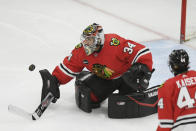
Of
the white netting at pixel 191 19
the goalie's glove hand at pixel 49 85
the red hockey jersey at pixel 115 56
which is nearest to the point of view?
the red hockey jersey at pixel 115 56

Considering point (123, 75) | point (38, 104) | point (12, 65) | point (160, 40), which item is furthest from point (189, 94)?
point (160, 40)

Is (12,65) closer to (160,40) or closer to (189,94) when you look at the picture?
(160,40)

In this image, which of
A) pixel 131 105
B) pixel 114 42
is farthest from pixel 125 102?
pixel 114 42

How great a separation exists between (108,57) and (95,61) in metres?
0.13

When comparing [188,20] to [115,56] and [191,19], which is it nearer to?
[191,19]

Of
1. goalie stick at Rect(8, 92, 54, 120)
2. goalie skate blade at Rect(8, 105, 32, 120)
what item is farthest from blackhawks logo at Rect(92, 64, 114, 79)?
goalie skate blade at Rect(8, 105, 32, 120)

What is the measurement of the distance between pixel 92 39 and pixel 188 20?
256 cm

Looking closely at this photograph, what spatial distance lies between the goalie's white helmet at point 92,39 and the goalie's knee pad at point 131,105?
43 cm

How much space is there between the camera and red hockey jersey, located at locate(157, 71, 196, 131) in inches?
90.3

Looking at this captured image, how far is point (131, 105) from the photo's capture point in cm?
349

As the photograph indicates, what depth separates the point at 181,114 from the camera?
2342 millimetres

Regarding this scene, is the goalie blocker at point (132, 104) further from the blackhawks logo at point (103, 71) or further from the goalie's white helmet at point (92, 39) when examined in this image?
the goalie's white helmet at point (92, 39)

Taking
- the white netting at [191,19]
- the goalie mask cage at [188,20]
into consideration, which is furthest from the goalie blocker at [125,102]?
the white netting at [191,19]

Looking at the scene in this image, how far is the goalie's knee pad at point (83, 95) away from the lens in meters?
3.58
